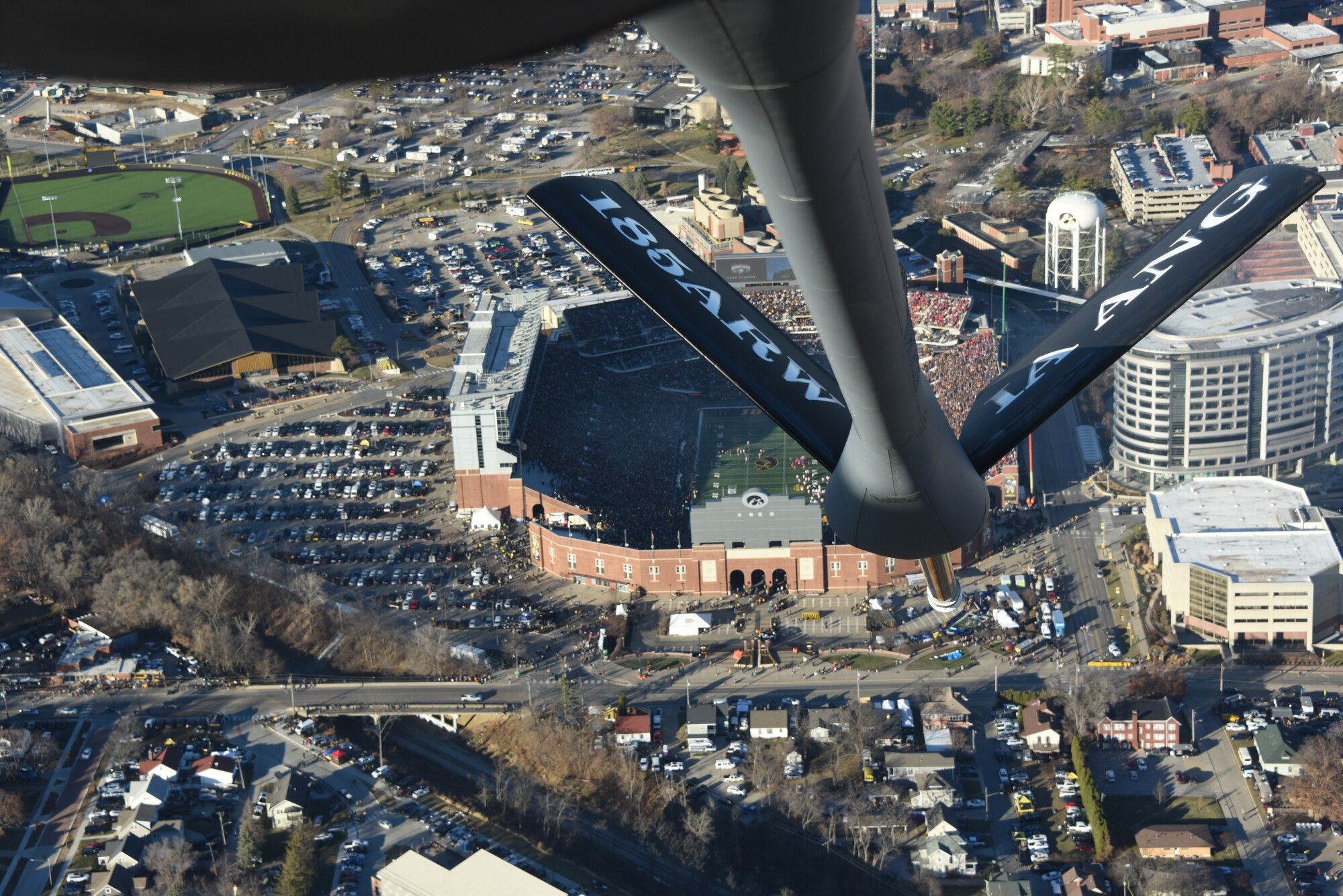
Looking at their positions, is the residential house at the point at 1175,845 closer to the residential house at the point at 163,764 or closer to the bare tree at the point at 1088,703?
the bare tree at the point at 1088,703

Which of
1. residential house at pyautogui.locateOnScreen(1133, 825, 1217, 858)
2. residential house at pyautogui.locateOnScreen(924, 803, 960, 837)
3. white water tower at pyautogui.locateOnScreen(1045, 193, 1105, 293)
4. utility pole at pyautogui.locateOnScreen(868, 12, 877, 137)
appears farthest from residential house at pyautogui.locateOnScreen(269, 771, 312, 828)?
utility pole at pyautogui.locateOnScreen(868, 12, 877, 137)

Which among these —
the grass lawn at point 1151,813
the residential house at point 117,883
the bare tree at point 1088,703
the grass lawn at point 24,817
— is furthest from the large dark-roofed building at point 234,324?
the grass lawn at point 1151,813

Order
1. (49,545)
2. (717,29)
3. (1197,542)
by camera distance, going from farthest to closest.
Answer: (49,545) → (1197,542) → (717,29)

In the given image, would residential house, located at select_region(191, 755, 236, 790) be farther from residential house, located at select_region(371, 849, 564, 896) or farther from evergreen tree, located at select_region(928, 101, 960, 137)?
evergreen tree, located at select_region(928, 101, 960, 137)

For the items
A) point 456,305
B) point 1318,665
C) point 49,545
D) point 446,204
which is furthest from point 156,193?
point 1318,665

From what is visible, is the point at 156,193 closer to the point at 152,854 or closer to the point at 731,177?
the point at 731,177

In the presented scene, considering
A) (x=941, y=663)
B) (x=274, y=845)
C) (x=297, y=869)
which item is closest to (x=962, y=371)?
(x=941, y=663)
